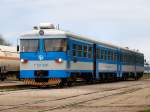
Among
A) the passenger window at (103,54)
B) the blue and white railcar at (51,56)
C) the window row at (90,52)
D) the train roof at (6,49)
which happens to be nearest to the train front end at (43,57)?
the blue and white railcar at (51,56)

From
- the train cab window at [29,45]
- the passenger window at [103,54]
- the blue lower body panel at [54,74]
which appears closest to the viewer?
the blue lower body panel at [54,74]

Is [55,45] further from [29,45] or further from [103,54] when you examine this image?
[103,54]

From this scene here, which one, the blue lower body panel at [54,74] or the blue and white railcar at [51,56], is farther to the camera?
the blue and white railcar at [51,56]

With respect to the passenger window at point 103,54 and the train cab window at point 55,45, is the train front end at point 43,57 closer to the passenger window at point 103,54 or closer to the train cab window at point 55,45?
the train cab window at point 55,45

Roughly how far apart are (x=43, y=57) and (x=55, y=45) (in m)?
0.93

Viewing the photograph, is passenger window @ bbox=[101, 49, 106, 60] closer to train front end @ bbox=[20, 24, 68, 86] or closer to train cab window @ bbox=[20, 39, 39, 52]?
train front end @ bbox=[20, 24, 68, 86]

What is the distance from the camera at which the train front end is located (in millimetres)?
27484

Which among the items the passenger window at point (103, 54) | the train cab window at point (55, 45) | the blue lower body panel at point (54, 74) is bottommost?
the blue lower body panel at point (54, 74)

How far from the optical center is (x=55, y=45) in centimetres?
2772

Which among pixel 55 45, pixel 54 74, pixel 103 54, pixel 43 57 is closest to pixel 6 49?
pixel 103 54

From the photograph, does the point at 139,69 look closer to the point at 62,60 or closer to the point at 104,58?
the point at 104,58

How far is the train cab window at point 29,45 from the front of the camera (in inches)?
1111

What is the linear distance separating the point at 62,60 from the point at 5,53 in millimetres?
15623

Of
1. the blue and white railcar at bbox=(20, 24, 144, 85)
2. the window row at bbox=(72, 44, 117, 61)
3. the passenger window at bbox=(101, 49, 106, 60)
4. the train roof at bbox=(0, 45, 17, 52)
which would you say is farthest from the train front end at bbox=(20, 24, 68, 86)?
the train roof at bbox=(0, 45, 17, 52)
